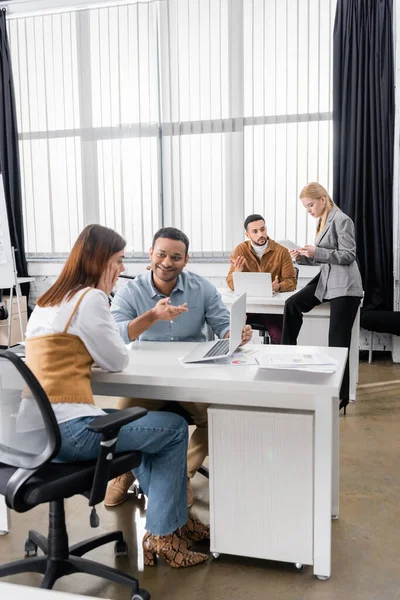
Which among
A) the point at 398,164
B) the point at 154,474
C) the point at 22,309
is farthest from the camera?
the point at 22,309

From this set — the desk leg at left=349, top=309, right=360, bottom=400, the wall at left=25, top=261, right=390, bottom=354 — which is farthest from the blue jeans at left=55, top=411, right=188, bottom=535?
the wall at left=25, top=261, right=390, bottom=354

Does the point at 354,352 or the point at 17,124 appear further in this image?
the point at 17,124

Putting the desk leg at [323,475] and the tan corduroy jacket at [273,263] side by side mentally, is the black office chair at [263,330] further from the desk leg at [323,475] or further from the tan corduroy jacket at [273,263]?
the desk leg at [323,475]

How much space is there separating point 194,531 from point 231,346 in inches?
28.3

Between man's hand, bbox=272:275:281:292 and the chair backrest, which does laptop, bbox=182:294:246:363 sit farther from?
man's hand, bbox=272:275:281:292

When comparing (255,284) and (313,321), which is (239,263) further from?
(313,321)

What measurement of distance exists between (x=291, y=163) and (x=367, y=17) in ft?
4.36

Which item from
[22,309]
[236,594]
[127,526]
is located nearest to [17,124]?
[22,309]

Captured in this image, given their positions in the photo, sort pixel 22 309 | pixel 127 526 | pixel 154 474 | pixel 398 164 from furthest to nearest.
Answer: pixel 22 309 → pixel 398 164 → pixel 127 526 → pixel 154 474

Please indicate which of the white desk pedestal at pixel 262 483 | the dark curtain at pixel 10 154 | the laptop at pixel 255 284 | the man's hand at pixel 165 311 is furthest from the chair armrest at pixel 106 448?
the dark curtain at pixel 10 154

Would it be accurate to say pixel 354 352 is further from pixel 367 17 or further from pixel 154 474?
pixel 367 17

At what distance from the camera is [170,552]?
214 cm

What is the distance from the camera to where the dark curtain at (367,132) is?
5137 mm

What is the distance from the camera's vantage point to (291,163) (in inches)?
217
